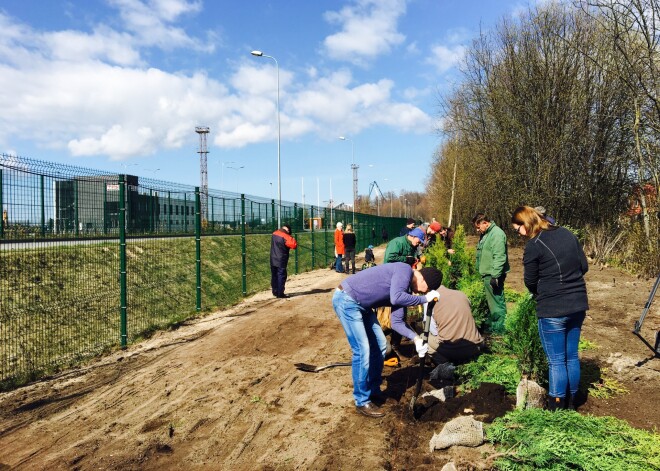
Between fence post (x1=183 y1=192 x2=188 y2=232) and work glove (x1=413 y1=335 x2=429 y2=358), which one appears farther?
fence post (x1=183 y1=192 x2=188 y2=232)

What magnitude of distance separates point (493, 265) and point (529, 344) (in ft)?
7.68

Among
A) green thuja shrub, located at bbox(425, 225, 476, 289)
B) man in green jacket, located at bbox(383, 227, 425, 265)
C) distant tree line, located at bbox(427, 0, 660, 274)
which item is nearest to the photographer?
man in green jacket, located at bbox(383, 227, 425, 265)

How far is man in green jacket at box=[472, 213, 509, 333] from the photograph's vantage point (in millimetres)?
7113

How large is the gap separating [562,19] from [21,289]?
20003 mm

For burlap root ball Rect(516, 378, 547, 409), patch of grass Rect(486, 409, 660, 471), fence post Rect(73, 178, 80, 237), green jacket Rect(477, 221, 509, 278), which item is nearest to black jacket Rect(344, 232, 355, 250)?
green jacket Rect(477, 221, 509, 278)

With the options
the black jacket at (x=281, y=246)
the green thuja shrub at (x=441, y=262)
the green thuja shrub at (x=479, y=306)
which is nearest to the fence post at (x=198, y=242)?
the black jacket at (x=281, y=246)

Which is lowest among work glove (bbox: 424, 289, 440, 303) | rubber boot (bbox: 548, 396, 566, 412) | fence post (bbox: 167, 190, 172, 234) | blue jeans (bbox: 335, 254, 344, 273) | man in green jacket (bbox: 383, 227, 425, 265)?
rubber boot (bbox: 548, 396, 566, 412)

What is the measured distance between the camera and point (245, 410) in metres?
5.24

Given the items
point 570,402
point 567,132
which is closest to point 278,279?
point 570,402

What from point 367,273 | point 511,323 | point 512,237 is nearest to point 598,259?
point 512,237

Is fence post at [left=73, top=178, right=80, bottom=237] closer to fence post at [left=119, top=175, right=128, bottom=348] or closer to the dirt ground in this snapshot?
fence post at [left=119, top=175, right=128, bottom=348]

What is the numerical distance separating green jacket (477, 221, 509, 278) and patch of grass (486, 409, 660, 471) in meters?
3.15

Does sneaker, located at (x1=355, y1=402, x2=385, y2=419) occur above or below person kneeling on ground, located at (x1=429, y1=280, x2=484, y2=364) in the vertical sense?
below

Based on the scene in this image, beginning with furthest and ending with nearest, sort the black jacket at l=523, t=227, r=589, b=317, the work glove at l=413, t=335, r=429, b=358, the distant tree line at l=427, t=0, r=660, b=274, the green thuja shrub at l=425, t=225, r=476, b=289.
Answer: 1. the distant tree line at l=427, t=0, r=660, b=274
2. the green thuja shrub at l=425, t=225, r=476, b=289
3. the work glove at l=413, t=335, r=429, b=358
4. the black jacket at l=523, t=227, r=589, b=317
